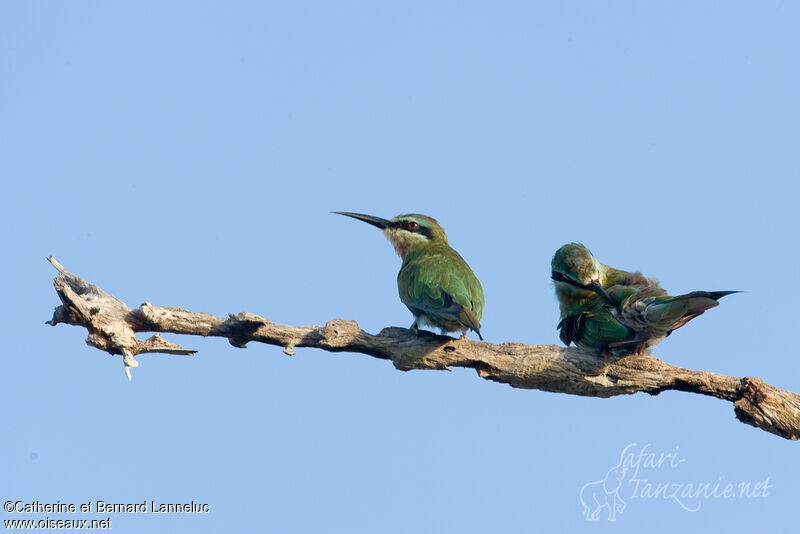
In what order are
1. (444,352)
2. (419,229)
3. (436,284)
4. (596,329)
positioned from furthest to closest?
1. (419,229)
2. (436,284)
3. (596,329)
4. (444,352)

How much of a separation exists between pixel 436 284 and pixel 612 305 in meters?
1.14

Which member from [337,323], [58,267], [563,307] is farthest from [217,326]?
[563,307]

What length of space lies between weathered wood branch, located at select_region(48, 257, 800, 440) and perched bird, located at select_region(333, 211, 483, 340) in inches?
7.4

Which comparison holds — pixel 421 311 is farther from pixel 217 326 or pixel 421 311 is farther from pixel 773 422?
pixel 773 422

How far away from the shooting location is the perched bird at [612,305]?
178 inches

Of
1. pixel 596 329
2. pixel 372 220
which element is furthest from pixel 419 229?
pixel 596 329

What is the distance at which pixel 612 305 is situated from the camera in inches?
196

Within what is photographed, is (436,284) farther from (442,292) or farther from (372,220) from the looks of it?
(372,220)

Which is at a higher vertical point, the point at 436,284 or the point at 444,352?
the point at 436,284

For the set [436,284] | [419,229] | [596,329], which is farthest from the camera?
[419,229]

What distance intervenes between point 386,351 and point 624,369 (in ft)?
4.86

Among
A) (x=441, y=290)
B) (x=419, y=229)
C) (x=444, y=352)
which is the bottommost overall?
(x=444, y=352)

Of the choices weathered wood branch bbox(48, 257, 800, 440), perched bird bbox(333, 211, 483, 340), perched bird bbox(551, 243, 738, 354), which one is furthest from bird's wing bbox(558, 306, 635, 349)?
perched bird bbox(333, 211, 483, 340)

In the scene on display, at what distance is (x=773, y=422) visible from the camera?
15.0 ft
